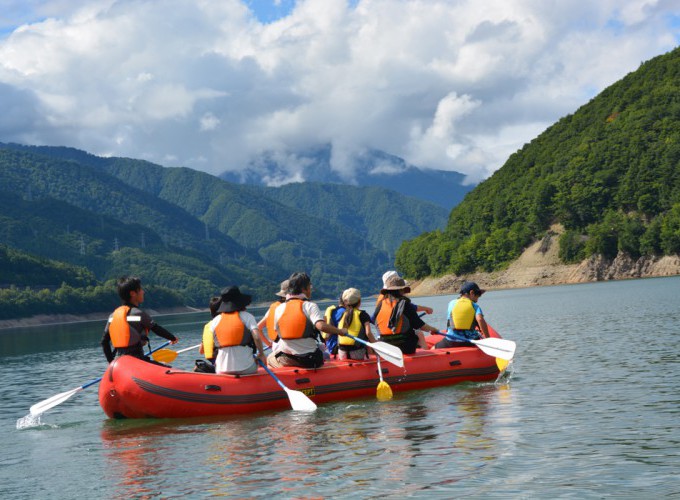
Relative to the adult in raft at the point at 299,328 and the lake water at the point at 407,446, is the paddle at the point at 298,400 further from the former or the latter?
the adult in raft at the point at 299,328

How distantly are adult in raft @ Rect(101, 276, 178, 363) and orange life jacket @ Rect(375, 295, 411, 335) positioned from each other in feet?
17.1

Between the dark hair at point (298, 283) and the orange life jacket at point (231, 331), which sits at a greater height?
the dark hair at point (298, 283)

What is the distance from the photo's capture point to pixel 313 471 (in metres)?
11.5

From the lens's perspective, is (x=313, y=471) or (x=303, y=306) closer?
(x=313, y=471)

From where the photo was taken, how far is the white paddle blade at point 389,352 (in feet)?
60.3

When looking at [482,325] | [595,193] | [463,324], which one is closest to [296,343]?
[463,324]

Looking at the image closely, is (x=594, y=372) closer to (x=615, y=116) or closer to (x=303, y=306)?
(x=303, y=306)

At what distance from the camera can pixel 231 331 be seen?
16703 mm

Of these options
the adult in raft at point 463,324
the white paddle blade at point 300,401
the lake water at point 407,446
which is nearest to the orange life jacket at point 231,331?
the white paddle blade at point 300,401

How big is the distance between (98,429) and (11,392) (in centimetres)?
1283

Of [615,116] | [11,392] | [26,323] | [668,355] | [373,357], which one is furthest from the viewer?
[615,116]

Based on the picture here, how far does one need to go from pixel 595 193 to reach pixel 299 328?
14813 cm

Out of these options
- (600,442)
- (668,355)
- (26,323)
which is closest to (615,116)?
(26,323)

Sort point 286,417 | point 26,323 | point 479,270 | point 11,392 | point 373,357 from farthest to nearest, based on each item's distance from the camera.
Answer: point 479,270
point 26,323
point 11,392
point 373,357
point 286,417
